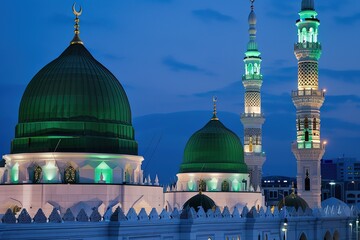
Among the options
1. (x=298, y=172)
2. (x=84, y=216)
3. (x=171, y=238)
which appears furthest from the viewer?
(x=298, y=172)

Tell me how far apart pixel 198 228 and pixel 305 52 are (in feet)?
76.8

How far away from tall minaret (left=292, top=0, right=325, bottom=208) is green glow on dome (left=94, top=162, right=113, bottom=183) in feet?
70.8

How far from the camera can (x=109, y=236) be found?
26500 millimetres

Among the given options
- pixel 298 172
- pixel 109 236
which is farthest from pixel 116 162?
pixel 298 172

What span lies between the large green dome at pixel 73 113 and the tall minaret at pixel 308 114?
761 inches

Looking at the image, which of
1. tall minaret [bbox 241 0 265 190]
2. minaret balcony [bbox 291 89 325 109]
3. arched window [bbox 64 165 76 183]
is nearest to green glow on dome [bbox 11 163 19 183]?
arched window [bbox 64 165 76 183]

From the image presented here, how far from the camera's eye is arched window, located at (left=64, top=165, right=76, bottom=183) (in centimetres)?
3222

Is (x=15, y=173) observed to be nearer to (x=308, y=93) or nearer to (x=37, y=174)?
(x=37, y=174)

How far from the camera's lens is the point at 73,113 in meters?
33.9

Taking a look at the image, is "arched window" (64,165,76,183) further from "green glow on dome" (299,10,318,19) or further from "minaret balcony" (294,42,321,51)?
"green glow on dome" (299,10,318,19)

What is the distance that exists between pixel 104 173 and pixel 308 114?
22.8 m

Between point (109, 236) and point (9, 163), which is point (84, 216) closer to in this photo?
point (109, 236)

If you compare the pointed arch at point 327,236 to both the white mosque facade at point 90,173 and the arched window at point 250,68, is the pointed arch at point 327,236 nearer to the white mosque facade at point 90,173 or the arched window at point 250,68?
the white mosque facade at point 90,173

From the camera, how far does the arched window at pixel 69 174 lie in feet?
106
